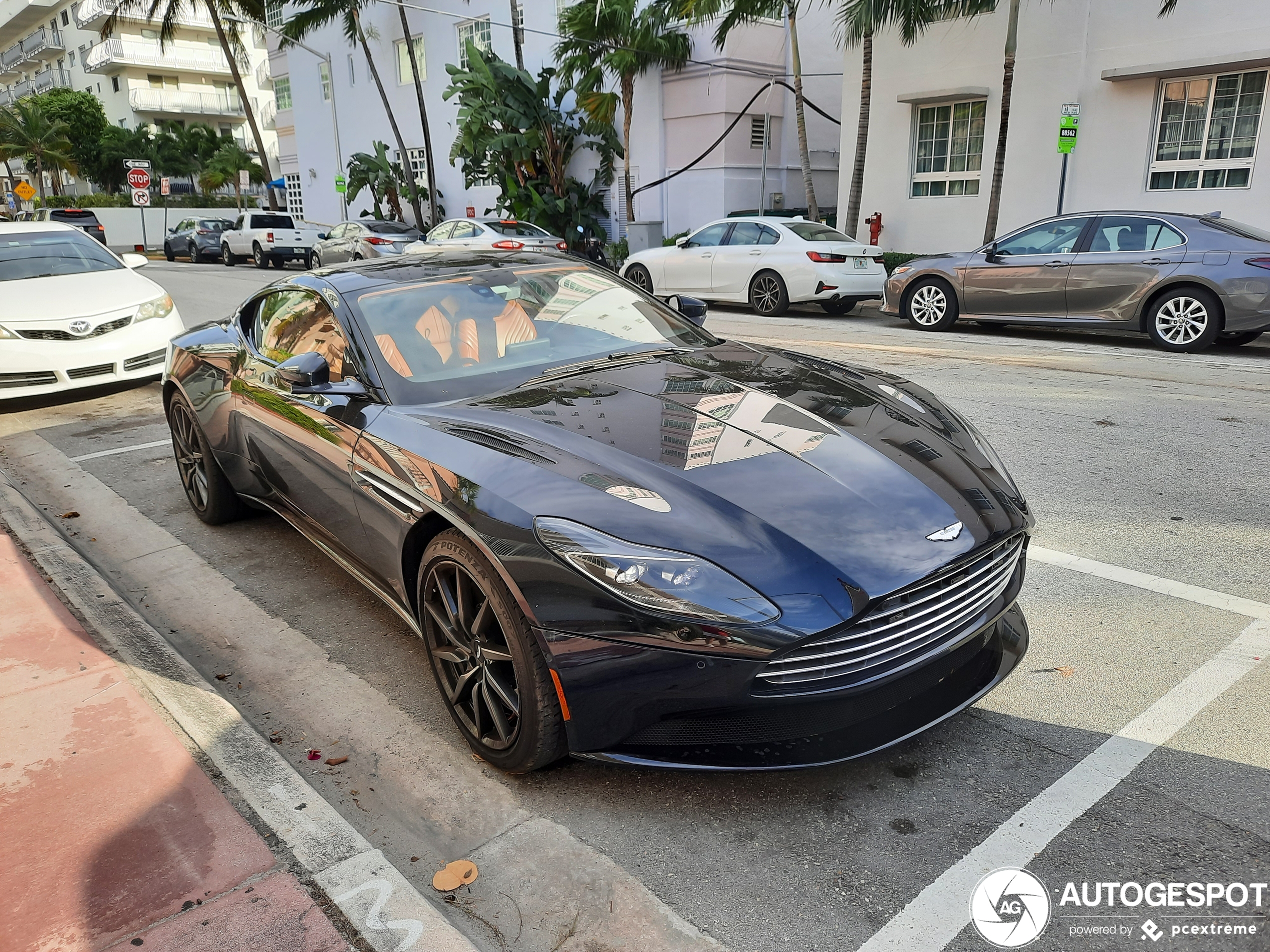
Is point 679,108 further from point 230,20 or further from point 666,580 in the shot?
point 666,580

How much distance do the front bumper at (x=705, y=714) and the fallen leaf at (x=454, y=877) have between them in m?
0.41

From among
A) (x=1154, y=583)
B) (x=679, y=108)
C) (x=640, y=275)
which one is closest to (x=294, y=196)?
(x=679, y=108)

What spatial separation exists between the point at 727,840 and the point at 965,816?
0.66 metres

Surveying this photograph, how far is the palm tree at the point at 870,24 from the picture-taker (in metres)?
15.2

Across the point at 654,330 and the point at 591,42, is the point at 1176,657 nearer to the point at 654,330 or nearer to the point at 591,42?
the point at 654,330

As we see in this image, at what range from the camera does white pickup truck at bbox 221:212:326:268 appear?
27.8 m

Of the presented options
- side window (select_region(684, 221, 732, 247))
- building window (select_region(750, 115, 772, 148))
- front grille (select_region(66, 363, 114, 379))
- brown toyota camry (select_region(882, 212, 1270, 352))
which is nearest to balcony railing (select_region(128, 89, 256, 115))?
building window (select_region(750, 115, 772, 148))

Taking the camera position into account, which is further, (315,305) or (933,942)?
(315,305)

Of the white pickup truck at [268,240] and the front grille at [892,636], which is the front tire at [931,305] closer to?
the front grille at [892,636]

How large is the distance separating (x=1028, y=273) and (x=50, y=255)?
10.4 metres

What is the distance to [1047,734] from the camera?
301 centimetres

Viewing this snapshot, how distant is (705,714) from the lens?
8.11 ft

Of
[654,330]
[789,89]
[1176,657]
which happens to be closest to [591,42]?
[789,89]

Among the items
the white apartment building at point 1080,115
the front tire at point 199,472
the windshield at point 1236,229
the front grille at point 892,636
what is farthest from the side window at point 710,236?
the front grille at point 892,636
